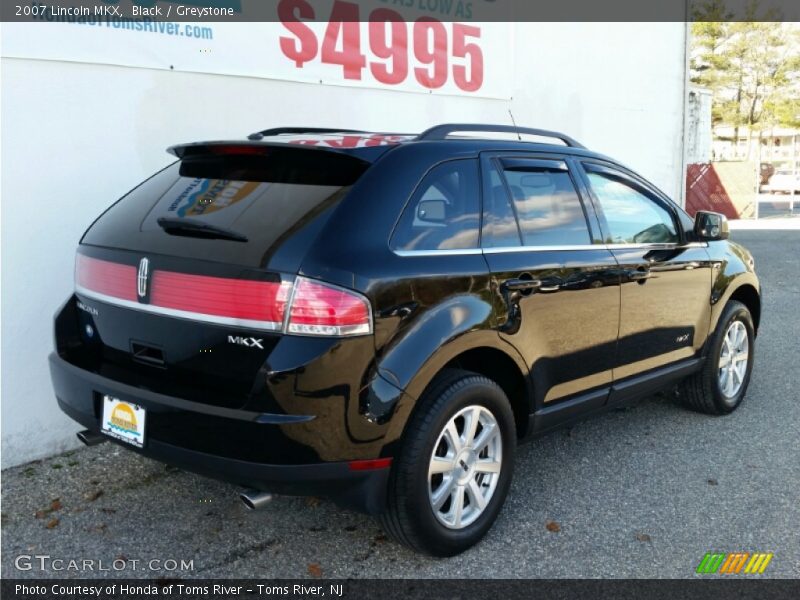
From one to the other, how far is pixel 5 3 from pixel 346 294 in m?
2.75

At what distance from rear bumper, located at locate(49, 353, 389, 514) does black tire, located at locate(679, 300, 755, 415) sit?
2.91 m

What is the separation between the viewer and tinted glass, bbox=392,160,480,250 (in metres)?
3.10

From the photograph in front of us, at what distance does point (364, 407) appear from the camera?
2.84 m

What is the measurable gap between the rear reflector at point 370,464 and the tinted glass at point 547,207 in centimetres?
128

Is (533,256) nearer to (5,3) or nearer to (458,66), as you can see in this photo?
(5,3)

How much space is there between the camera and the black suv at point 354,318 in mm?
2771

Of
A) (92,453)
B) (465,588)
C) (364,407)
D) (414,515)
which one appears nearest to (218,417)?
(364,407)

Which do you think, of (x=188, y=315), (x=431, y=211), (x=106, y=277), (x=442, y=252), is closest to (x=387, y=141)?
(x=431, y=211)

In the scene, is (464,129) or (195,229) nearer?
(195,229)

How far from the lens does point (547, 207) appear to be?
382 centimetres

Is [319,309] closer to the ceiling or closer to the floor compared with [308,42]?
closer to the floor

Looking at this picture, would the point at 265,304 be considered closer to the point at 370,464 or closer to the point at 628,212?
the point at 370,464

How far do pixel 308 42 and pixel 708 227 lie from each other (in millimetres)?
3077

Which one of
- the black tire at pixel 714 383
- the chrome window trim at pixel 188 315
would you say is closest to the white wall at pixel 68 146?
the chrome window trim at pixel 188 315
